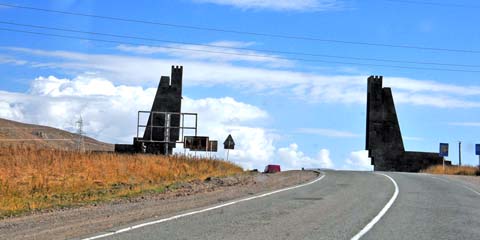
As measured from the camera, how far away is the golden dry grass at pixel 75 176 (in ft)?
72.4

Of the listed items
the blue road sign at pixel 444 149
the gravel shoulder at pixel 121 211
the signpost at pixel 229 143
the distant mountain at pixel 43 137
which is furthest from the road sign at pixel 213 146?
the blue road sign at pixel 444 149

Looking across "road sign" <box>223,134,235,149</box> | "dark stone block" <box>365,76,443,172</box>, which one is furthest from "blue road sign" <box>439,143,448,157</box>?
"road sign" <box>223,134,235,149</box>

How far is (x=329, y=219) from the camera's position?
14852mm

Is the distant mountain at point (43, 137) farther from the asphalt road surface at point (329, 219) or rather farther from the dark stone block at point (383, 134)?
the asphalt road surface at point (329, 219)

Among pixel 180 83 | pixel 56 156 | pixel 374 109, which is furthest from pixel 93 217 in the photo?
pixel 374 109

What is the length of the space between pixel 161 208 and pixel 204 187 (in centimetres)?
812

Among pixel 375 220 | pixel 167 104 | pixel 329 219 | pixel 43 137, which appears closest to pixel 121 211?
pixel 329 219

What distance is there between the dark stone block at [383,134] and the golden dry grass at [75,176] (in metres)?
33.1

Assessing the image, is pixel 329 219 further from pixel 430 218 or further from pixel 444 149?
pixel 444 149

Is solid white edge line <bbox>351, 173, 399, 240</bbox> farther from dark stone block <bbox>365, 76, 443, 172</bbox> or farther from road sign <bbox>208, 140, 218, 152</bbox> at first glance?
dark stone block <bbox>365, 76, 443, 172</bbox>

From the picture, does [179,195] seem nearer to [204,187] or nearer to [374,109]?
[204,187]

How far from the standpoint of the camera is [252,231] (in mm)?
12750

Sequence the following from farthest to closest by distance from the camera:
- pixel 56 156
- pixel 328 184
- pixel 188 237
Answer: pixel 56 156 < pixel 328 184 < pixel 188 237

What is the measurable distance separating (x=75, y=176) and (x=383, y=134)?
44043 millimetres
